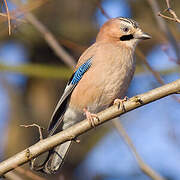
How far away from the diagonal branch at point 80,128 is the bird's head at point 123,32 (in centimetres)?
213

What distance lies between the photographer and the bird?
6.05 m

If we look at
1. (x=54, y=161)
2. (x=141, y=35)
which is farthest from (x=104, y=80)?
(x=54, y=161)

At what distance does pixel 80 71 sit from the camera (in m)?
6.40

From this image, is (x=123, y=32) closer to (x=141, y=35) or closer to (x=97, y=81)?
(x=141, y=35)

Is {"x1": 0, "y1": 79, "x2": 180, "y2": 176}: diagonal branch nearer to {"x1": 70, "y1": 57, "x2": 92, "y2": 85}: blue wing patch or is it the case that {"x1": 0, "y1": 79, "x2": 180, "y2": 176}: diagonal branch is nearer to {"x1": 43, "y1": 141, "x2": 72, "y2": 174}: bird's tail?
{"x1": 43, "y1": 141, "x2": 72, "y2": 174}: bird's tail

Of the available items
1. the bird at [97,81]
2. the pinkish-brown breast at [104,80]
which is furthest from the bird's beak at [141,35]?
the pinkish-brown breast at [104,80]

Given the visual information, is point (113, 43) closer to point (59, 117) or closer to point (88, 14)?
point (59, 117)

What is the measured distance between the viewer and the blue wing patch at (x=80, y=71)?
20.9ft

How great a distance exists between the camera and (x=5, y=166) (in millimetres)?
4414

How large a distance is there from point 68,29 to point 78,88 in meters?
3.93

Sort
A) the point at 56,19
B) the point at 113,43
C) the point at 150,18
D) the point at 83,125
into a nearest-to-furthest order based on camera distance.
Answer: the point at 83,125
the point at 113,43
the point at 150,18
the point at 56,19

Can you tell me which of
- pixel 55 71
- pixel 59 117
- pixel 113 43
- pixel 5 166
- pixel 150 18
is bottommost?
pixel 5 166

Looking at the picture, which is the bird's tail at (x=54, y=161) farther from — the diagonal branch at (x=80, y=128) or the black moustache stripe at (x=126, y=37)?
the black moustache stripe at (x=126, y=37)

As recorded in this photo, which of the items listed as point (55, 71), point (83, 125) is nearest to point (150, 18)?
point (55, 71)
